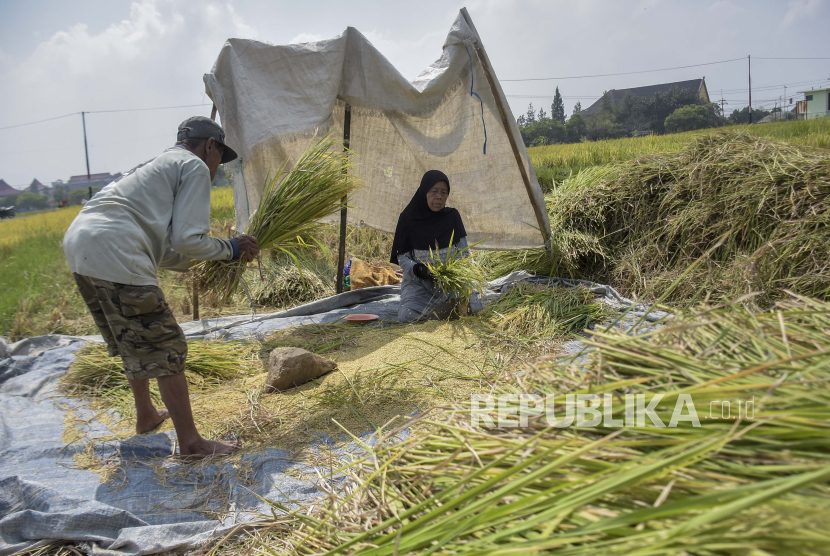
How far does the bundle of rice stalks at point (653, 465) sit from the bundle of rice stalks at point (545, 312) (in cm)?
198

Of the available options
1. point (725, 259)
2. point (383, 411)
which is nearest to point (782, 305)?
point (383, 411)

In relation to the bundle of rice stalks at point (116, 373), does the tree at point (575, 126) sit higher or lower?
higher

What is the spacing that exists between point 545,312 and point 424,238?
1124mm

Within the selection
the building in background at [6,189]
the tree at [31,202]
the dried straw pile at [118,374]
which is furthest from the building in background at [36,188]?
the dried straw pile at [118,374]

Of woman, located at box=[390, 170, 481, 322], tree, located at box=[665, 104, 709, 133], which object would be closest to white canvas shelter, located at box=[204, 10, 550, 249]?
woman, located at box=[390, 170, 481, 322]

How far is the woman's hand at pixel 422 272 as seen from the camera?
3.49 metres

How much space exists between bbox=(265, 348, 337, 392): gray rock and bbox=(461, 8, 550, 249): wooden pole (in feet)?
7.17

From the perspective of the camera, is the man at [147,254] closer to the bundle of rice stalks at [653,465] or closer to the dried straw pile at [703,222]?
the bundle of rice stalks at [653,465]

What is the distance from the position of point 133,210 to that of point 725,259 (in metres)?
3.63

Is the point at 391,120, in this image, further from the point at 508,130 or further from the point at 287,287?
the point at 287,287

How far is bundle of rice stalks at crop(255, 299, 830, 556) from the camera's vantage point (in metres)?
0.63

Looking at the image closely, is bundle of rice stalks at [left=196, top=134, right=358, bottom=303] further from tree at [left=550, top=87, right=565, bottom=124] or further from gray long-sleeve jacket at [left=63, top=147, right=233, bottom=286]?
tree at [left=550, top=87, right=565, bottom=124]

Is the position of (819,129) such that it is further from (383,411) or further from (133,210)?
(133,210)

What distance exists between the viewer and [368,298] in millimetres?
4531
